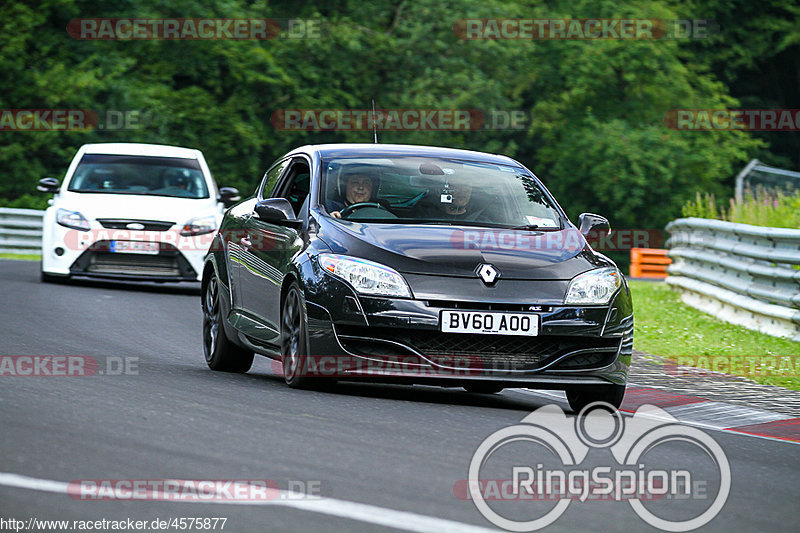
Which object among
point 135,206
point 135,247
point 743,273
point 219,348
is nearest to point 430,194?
point 219,348

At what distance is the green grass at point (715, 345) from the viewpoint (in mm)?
11992

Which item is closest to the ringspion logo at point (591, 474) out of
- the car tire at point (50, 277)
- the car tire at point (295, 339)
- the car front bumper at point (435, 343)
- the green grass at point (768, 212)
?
the car front bumper at point (435, 343)

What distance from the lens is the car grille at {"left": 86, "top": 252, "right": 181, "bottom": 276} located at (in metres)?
18.3

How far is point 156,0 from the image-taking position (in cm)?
4350

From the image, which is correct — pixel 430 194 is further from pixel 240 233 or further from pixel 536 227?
pixel 240 233

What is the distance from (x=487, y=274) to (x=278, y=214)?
5.11 ft

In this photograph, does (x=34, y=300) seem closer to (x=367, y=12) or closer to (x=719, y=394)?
(x=719, y=394)

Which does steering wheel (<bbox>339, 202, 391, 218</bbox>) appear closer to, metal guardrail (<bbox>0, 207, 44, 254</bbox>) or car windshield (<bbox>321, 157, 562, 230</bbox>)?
car windshield (<bbox>321, 157, 562, 230</bbox>)

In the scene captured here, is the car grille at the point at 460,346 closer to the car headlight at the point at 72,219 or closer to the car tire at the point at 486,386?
the car tire at the point at 486,386

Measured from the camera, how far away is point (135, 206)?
18562 mm

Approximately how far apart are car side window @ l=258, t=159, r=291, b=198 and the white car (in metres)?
7.14

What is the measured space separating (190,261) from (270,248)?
28.2ft

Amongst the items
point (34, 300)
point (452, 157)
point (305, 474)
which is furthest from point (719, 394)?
point (34, 300)

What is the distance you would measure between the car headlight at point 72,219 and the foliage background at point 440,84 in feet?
66.8
